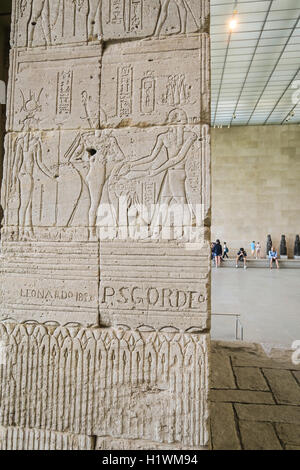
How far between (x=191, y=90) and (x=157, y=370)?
2.00m

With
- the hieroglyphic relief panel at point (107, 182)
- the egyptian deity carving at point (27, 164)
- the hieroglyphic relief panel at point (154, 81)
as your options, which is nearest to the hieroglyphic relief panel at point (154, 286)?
the hieroglyphic relief panel at point (107, 182)

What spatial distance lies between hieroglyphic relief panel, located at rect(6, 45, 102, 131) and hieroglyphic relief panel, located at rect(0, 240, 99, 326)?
94 cm

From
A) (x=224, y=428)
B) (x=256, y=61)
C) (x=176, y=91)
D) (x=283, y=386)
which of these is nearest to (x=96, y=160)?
(x=176, y=91)

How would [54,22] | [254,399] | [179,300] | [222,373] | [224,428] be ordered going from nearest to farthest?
1. [179,300]
2. [54,22]
3. [224,428]
4. [254,399]
5. [222,373]

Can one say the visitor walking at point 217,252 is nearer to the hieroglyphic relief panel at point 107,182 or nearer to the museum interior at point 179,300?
the museum interior at point 179,300

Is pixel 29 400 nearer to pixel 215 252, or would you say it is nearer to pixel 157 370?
pixel 157 370

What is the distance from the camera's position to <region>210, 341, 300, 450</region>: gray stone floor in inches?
91.0

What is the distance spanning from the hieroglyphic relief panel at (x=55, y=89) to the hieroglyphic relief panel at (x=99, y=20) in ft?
0.33

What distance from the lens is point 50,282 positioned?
7.14ft

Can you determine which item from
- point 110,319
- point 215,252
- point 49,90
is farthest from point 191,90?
point 215,252

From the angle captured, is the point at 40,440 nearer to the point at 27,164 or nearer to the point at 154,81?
the point at 27,164

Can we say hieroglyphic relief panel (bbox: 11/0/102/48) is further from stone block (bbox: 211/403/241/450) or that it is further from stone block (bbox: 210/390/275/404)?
stone block (bbox: 210/390/275/404)

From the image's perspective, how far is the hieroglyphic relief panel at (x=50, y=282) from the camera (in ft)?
7.03

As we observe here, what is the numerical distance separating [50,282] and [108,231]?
1.91ft
